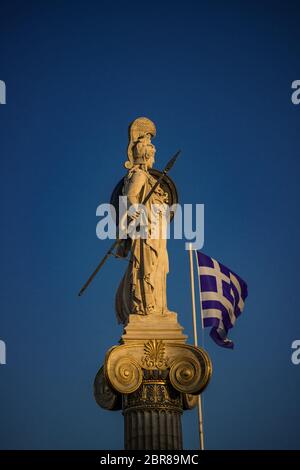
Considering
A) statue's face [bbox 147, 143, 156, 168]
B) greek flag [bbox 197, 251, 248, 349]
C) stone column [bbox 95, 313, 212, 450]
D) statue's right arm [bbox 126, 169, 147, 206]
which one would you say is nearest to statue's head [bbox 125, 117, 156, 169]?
statue's face [bbox 147, 143, 156, 168]

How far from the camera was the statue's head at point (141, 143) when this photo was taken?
73.6 ft

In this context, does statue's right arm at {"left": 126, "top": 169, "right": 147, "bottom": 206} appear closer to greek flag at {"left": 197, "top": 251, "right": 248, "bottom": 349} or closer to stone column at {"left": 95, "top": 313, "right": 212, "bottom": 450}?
stone column at {"left": 95, "top": 313, "right": 212, "bottom": 450}

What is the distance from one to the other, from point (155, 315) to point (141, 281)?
98 cm

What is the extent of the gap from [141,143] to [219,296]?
18.1 feet

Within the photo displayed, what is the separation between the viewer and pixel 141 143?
22516 mm

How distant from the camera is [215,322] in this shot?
24.9m

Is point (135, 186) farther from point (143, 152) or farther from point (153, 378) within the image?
point (153, 378)

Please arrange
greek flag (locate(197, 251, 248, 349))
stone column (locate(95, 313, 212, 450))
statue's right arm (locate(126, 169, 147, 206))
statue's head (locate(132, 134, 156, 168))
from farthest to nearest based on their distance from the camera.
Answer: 1. greek flag (locate(197, 251, 248, 349))
2. statue's head (locate(132, 134, 156, 168))
3. statue's right arm (locate(126, 169, 147, 206))
4. stone column (locate(95, 313, 212, 450))

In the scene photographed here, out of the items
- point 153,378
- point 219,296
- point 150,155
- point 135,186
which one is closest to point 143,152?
point 150,155

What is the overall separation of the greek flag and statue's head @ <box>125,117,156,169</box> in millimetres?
4705

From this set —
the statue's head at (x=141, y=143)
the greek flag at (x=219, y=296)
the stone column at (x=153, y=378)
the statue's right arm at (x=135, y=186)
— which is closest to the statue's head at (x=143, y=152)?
the statue's head at (x=141, y=143)

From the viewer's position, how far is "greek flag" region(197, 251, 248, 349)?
2512 cm
